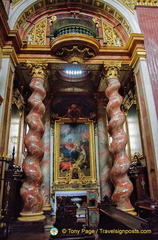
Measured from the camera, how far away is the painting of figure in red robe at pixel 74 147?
974cm

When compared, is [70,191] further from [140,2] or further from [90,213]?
[140,2]

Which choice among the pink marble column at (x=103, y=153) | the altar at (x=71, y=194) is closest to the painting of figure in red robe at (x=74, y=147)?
the pink marble column at (x=103, y=153)

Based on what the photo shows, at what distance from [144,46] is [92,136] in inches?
198

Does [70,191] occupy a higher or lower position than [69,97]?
lower

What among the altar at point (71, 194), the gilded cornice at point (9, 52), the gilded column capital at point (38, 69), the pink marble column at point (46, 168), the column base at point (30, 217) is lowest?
the column base at point (30, 217)

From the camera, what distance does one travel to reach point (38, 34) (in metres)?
8.80

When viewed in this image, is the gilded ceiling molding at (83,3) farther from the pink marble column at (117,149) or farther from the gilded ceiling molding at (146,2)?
the pink marble column at (117,149)

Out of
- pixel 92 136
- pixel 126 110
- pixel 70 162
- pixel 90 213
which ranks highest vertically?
pixel 126 110

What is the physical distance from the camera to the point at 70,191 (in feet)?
29.8

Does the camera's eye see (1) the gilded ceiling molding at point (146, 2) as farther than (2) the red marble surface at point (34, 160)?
Yes

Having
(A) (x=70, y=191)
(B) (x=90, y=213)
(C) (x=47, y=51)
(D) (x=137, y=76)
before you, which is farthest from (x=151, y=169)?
(C) (x=47, y=51)

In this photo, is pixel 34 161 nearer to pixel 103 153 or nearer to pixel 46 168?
pixel 46 168

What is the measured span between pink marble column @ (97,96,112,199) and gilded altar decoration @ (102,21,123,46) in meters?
2.99

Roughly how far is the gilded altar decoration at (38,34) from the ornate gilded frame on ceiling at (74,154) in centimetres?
409
